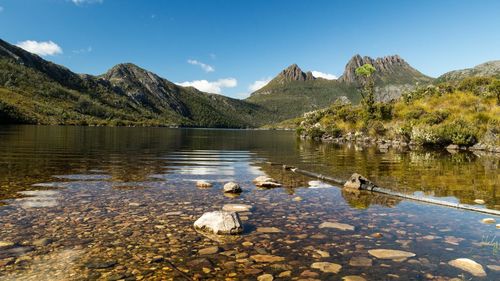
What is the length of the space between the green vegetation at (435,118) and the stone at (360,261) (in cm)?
5281

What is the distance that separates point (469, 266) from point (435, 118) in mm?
62447

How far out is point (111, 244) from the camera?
8.76 meters

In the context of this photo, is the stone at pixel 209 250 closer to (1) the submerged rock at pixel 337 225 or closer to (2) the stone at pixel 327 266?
(2) the stone at pixel 327 266

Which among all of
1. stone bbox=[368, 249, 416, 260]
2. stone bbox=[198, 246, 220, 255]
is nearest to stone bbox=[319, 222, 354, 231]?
stone bbox=[368, 249, 416, 260]

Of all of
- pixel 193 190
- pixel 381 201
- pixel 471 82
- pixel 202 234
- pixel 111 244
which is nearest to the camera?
pixel 111 244

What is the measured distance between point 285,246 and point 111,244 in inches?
177

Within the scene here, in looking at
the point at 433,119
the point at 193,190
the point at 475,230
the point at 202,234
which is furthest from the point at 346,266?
the point at 433,119

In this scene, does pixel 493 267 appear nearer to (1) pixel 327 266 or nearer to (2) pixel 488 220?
(1) pixel 327 266

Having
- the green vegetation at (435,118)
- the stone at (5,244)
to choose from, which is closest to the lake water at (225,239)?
the stone at (5,244)

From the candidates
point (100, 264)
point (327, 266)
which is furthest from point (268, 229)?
point (100, 264)

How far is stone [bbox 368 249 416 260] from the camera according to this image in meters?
8.24

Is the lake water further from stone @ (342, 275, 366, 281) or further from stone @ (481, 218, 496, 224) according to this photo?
stone @ (481, 218, 496, 224)

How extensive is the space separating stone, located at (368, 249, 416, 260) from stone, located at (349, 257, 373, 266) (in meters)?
0.37

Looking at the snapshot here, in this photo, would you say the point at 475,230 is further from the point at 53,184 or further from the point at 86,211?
the point at 53,184
